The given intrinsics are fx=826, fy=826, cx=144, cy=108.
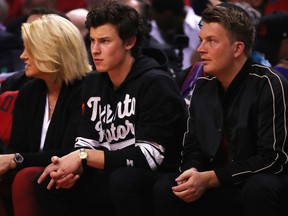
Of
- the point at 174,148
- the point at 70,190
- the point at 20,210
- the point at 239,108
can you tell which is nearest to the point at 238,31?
the point at 239,108

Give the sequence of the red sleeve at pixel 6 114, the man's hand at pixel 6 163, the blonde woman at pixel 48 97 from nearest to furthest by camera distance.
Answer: the man's hand at pixel 6 163, the blonde woman at pixel 48 97, the red sleeve at pixel 6 114

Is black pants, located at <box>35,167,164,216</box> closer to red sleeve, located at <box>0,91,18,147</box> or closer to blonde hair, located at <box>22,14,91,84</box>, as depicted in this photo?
blonde hair, located at <box>22,14,91,84</box>

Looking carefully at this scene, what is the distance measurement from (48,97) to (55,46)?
1.17ft

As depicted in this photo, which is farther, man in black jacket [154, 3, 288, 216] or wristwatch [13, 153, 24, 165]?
wristwatch [13, 153, 24, 165]

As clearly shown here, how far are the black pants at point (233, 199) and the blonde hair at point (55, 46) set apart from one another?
114 centimetres

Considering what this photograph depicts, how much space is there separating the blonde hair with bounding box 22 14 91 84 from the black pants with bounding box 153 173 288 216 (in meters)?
1.14

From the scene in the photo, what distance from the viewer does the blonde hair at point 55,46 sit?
16.5 feet

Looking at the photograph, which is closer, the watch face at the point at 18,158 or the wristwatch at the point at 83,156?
the wristwatch at the point at 83,156

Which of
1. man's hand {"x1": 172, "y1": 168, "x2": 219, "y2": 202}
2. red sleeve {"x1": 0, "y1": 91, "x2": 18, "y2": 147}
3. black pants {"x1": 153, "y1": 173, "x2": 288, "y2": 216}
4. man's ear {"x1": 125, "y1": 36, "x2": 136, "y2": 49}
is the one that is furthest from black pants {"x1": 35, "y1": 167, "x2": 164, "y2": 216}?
red sleeve {"x1": 0, "y1": 91, "x2": 18, "y2": 147}

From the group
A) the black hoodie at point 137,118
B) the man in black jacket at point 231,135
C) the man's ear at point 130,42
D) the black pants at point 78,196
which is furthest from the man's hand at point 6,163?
the man in black jacket at point 231,135

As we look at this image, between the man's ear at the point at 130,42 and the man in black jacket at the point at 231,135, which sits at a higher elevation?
A: the man's ear at the point at 130,42

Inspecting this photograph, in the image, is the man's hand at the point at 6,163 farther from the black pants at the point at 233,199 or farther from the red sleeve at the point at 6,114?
the black pants at the point at 233,199

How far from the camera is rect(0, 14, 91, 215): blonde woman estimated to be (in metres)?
4.99

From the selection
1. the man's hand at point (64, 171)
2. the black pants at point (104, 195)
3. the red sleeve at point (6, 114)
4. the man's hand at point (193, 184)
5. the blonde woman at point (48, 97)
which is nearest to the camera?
the man's hand at point (193, 184)
